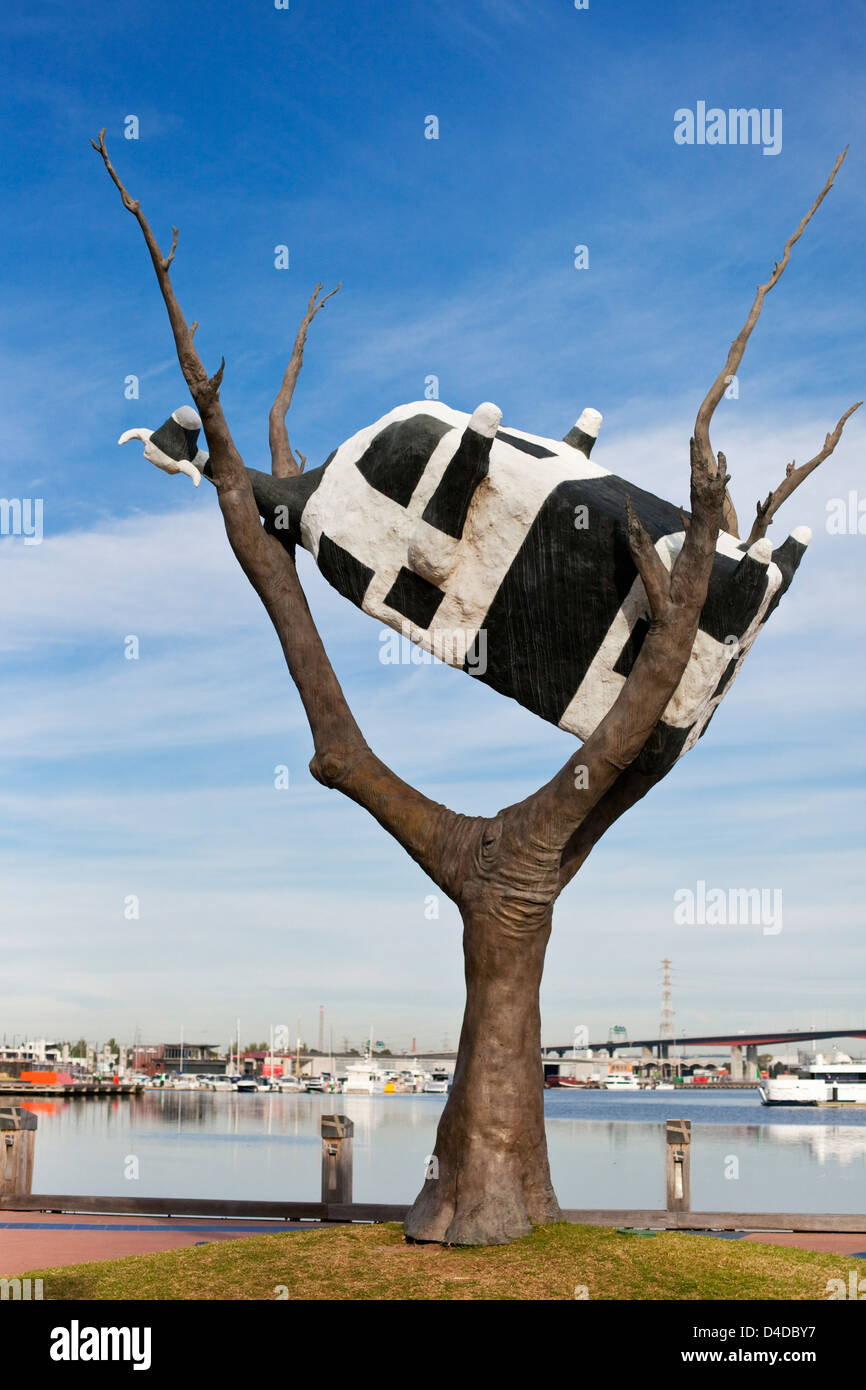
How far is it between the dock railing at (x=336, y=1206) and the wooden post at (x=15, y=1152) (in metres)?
0.01

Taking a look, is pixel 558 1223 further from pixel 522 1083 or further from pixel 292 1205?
pixel 292 1205

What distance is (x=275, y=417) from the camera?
42.5ft

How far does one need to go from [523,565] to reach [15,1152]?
1006 centimetres

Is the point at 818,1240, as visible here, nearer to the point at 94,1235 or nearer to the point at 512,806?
the point at 512,806

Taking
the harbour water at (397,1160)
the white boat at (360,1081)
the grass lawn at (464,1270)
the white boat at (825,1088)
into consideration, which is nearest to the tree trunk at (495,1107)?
the grass lawn at (464,1270)

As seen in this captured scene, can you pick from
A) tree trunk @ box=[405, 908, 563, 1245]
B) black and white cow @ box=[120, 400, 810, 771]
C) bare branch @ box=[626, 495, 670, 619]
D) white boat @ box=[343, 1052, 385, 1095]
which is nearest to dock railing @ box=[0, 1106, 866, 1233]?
tree trunk @ box=[405, 908, 563, 1245]

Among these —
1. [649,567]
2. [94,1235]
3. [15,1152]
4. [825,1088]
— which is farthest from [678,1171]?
[825,1088]

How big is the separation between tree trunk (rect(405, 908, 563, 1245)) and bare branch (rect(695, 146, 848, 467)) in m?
4.17

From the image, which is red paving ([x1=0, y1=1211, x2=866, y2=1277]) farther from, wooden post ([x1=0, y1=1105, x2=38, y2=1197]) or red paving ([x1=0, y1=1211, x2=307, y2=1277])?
wooden post ([x1=0, y1=1105, x2=38, y2=1197])

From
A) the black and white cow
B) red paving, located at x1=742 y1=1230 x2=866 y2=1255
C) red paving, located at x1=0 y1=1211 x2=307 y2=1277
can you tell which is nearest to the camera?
the black and white cow

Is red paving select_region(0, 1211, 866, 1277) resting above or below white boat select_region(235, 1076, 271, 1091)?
above

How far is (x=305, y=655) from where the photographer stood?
37.9ft

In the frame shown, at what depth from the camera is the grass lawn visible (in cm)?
853
